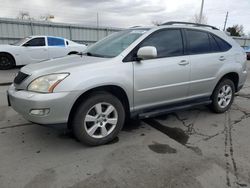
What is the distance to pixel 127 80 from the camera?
3.20m

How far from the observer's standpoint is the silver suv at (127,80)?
2.81m

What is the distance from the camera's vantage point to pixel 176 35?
3842mm

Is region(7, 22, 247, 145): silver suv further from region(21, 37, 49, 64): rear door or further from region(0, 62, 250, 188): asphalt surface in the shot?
region(21, 37, 49, 64): rear door

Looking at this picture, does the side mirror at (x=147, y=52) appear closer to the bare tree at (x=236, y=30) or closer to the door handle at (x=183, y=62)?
the door handle at (x=183, y=62)

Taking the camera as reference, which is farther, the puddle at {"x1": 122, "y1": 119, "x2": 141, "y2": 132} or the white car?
the white car

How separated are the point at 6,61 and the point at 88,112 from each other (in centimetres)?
846

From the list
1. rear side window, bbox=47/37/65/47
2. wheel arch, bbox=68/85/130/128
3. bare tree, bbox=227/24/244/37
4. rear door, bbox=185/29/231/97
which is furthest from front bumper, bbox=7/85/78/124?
bare tree, bbox=227/24/244/37

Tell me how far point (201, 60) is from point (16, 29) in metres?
12.5

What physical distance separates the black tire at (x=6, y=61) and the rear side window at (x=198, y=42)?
858 centimetres

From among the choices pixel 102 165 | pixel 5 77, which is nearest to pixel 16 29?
pixel 5 77

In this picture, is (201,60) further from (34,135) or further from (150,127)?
(34,135)

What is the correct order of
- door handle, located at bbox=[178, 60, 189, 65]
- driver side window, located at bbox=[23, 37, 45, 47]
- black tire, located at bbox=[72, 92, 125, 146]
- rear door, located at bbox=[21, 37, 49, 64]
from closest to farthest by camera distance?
1. black tire, located at bbox=[72, 92, 125, 146]
2. door handle, located at bbox=[178, 60, 189, 65]
3. rear door, located at bbox=[21, 37, 49, 64]
4. driver side window, located at bbox=[23, 37, 45, 47]

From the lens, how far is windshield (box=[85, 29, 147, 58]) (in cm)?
345

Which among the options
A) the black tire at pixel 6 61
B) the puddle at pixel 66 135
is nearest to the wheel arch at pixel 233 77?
the puddle at pixel 66 135
